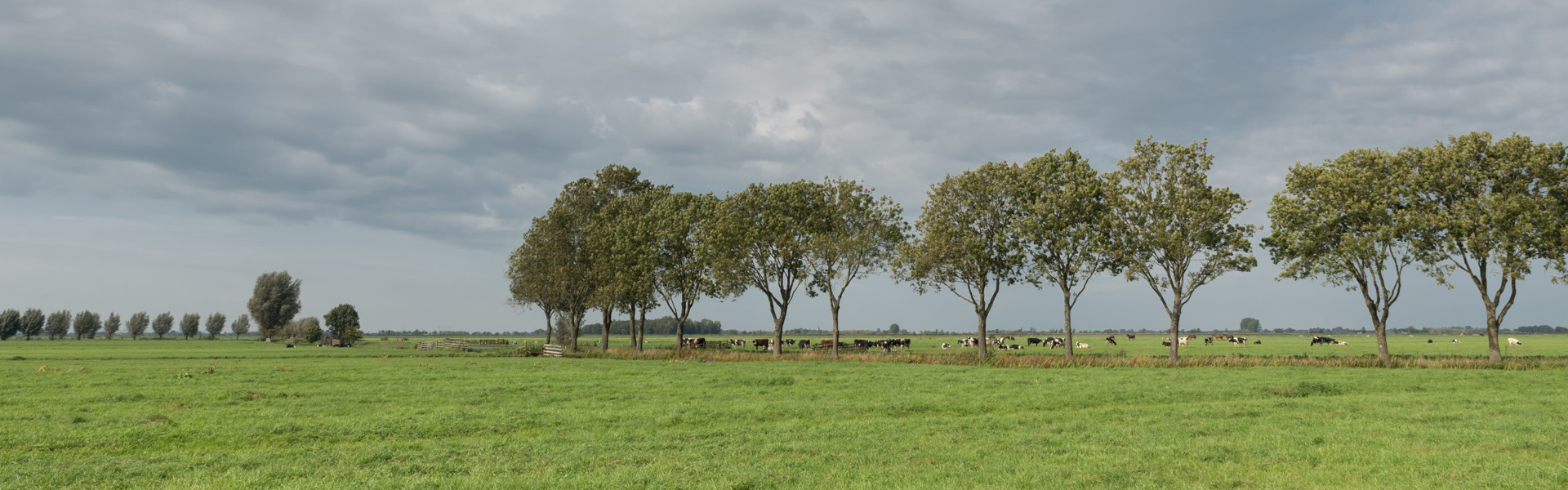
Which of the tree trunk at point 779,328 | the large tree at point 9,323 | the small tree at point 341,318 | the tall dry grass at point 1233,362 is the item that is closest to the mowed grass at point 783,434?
the tall dry grass at point 1233,362

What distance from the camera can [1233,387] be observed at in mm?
29484

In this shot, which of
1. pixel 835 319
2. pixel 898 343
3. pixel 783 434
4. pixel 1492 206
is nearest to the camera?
pixel 783 434

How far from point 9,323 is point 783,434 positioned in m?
233

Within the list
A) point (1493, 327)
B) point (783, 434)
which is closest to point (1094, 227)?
point (1493, 327)

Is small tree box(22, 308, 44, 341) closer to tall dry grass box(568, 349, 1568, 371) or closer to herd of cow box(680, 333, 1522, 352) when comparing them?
herd of cow box(680, 333, 1522, 352)

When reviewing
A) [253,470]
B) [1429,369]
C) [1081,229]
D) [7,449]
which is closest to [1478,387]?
[1429,369]

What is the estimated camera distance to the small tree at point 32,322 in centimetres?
17800

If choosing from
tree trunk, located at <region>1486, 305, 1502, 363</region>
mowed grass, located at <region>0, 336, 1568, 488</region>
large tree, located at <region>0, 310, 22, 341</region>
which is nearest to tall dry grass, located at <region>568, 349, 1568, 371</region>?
tree trunk, located at <region>1486, 305, 1502, 363</region>

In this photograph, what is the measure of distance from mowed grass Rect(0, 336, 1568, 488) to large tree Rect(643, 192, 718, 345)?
35.7 meters

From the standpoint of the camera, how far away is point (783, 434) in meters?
18.5

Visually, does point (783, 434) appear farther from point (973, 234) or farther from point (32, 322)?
point (32, 322)

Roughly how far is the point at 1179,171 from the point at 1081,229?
306 inches

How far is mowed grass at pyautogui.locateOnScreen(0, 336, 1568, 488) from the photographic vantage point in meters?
13.4

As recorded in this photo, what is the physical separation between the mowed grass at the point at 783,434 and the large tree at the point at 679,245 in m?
35.7
